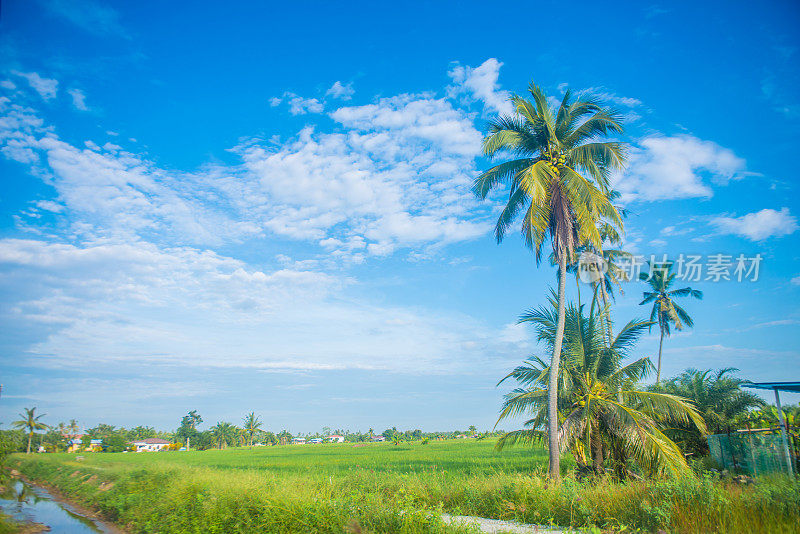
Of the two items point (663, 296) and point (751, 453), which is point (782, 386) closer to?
point (751, 453)

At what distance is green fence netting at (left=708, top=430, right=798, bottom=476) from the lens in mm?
10070

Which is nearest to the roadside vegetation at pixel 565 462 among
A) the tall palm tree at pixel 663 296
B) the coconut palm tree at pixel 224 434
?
the tall palm tree at pixel 663 296

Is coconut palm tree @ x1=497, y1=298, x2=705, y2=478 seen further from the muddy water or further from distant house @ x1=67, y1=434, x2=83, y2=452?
distant house @ x1=67, y1=434, x2=83, y2=452

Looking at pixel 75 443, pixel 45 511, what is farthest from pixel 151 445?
pixel 45 511

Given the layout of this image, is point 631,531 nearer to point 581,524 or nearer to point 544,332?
point 581,524

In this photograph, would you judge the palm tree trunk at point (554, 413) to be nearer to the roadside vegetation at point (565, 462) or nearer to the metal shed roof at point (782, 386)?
the roadside vegetation at point (565, 462)

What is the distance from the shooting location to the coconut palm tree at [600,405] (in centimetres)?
1102

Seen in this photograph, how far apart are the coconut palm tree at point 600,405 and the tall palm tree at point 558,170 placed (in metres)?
1.87

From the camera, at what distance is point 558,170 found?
43.5 ft

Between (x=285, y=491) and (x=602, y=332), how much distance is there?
10.7 meters

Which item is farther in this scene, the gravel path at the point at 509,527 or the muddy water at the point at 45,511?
the muddy water at the point at 45,511

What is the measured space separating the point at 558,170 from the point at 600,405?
7227 millimetres

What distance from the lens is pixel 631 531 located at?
6449mm

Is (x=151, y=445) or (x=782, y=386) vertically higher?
(x=782, y=386)
